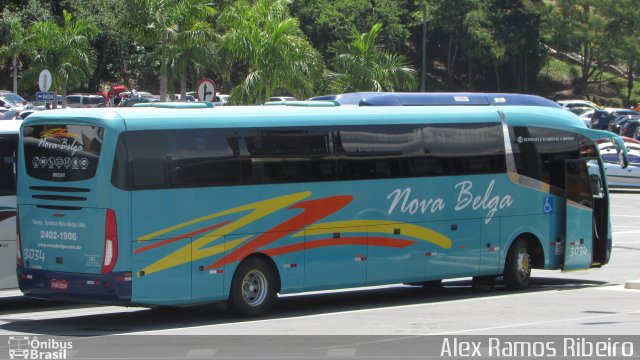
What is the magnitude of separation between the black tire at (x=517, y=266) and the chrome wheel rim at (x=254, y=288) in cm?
505

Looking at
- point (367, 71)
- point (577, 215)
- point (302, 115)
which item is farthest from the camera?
point (367, 71)

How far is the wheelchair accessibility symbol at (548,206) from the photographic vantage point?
18.1m

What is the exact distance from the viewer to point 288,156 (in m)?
14.6

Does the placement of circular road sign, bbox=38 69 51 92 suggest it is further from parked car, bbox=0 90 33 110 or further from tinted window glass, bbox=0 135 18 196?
parked car, bbox=0 90 33 110

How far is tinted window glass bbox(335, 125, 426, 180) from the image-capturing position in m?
15.2

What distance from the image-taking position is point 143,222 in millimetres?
13102

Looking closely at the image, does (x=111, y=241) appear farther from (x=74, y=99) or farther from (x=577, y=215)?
(x=74, y=99)

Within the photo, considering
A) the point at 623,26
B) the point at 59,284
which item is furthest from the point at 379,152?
the point at 623,26

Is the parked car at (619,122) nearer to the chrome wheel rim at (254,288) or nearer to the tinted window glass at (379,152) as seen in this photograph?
the tinted window glass at (379,152)

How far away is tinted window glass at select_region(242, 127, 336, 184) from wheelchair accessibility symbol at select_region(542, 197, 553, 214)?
478cm

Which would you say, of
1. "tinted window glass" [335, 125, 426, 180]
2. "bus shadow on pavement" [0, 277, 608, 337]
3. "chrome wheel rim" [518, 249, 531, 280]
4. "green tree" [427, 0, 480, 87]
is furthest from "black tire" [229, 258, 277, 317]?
"green tree" [427, 0, 480, 87]

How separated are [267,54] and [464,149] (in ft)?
57.9

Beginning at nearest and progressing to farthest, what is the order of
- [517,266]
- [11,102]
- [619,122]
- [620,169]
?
[517,266], [620,169], [11,102], [619,122]

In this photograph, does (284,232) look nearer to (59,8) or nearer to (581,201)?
(581,201)
